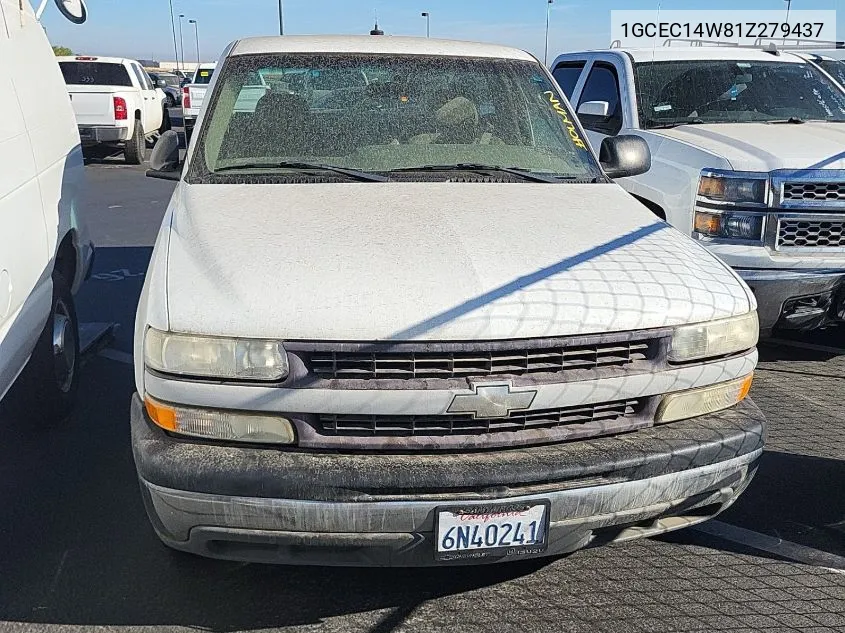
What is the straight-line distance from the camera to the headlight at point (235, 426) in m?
2.50

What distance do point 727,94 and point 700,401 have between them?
4.54 m

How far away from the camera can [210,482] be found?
2406 millimetres

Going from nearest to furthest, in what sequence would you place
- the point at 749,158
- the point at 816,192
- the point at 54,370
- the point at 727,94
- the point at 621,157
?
1. the point at 54,370
2. the point at 621,157
3. the point at 816,192
4. the point at 749,158
5. the point at 727,94

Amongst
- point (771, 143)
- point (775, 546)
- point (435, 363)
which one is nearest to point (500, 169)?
point (435, 363)

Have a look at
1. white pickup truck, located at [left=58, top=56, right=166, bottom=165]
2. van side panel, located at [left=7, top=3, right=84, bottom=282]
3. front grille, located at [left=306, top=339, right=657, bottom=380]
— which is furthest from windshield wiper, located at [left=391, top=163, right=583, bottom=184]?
white pickup truck, located at [left=58, top=56, right=166, bottom=165]

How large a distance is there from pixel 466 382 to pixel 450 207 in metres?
1.00

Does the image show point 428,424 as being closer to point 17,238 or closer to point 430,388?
point 430,388

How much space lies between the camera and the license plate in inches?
96.3

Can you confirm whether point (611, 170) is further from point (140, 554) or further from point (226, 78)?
point (140, 554)

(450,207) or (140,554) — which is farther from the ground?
(450,207)

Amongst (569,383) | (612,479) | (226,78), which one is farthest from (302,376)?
(226,78)

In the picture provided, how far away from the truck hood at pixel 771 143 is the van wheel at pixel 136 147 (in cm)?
1177

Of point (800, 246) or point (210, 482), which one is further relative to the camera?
point (800, 246)

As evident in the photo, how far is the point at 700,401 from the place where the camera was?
2.82m
